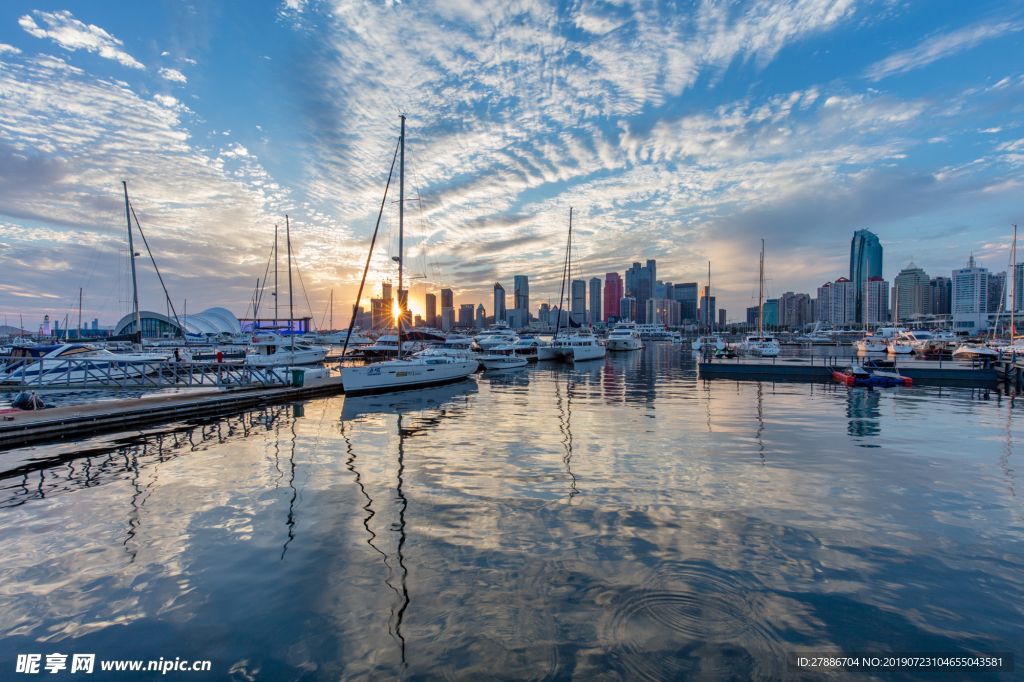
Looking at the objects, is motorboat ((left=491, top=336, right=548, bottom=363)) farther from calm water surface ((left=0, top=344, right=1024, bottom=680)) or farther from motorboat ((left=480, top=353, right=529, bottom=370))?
calm water surface ((left=0, top=344, right=1024, bottom=680))

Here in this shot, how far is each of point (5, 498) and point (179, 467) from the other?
3708mm

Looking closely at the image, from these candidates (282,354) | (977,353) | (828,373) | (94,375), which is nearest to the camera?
(94,375)

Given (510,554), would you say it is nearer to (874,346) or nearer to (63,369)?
(63,369)

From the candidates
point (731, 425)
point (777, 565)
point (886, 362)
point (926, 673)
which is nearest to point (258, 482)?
point (777, 565)

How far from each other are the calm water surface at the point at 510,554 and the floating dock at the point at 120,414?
1.82 meters

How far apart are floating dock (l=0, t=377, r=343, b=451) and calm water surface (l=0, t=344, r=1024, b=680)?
182cm

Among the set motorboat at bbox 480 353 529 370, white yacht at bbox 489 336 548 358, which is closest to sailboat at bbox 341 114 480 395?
motorboat at bbox 480 353 529 370

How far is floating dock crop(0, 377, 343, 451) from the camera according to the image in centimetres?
1688

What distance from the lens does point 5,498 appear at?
11227 millimetres

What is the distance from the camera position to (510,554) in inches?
331

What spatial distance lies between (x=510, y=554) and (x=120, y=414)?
69.8ft

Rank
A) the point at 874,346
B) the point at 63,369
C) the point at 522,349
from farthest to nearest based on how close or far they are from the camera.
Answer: the point at 874,346
the point at 522,349
the point at 63,369

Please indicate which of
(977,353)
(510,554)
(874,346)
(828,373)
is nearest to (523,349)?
(828,373)

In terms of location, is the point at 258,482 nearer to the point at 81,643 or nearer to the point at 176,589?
the point at 176,589
